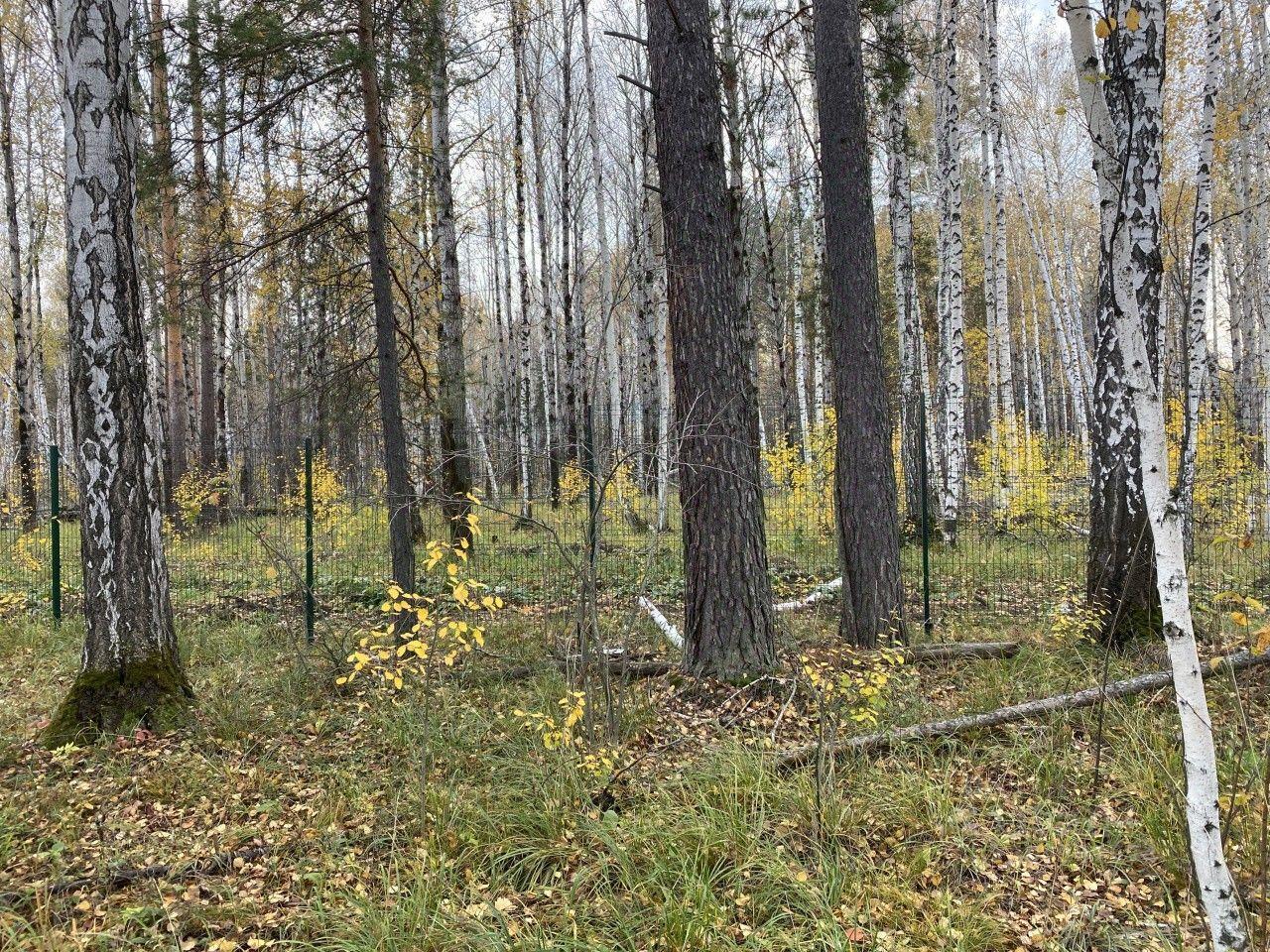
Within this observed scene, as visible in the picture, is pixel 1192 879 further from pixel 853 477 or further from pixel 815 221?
pixel 815 221

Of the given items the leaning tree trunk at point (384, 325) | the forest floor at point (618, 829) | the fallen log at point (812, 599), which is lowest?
the forest floor at point (618, 829)

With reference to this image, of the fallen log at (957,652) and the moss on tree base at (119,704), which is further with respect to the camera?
the fallen log at (957,652)

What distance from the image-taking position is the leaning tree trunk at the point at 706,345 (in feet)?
14.1

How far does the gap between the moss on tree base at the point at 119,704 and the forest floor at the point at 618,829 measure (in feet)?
0.41

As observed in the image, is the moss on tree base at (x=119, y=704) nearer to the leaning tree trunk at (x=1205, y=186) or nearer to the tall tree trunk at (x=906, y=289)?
the leaning tree trunk at (x=1205, y=186)

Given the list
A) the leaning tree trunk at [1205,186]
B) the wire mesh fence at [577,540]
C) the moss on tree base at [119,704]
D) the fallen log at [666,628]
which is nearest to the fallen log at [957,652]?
the wire mesh fence at [577,540]

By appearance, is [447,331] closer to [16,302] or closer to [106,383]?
[106,383]

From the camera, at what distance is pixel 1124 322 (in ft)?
6.33

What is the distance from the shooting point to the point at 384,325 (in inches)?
202

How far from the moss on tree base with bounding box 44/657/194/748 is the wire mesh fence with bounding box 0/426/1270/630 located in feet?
4.25

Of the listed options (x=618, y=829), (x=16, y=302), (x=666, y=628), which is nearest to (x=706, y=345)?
(x=666, y=628)

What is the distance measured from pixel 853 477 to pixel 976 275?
20393 millimetres

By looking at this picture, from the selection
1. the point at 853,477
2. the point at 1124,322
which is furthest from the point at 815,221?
the point at 1124,322

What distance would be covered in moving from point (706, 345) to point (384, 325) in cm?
250
